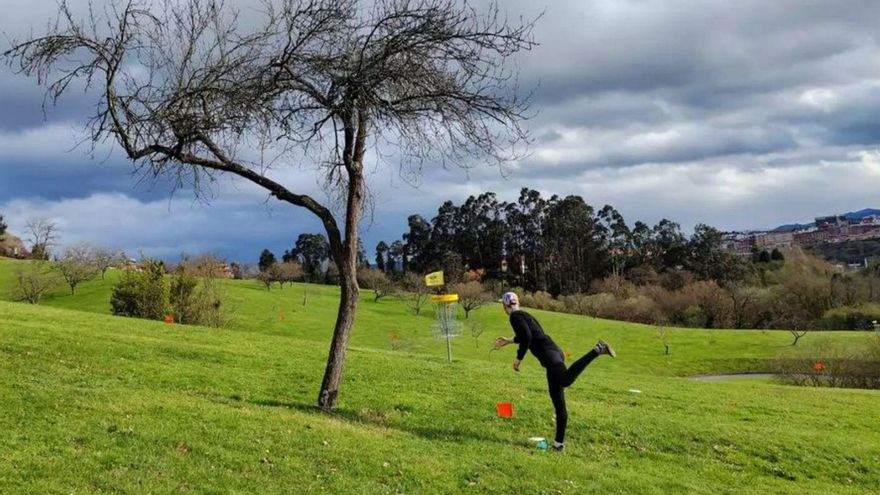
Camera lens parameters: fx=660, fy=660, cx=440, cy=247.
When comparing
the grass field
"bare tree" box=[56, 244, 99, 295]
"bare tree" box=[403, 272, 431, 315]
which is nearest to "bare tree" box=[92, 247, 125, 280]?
"bare tree" box=[56, 244, 99, 295]

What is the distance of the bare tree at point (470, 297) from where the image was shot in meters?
84.5

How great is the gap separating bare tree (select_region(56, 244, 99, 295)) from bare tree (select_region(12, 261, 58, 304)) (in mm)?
1396

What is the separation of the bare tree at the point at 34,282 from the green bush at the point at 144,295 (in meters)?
23.0

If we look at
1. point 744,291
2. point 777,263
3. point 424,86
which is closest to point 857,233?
point 777,263

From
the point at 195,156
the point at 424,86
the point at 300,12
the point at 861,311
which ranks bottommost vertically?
the point at 861,311

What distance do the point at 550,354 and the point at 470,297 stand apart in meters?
76.4

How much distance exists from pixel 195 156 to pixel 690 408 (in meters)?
13.0

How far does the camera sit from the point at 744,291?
8819 cm

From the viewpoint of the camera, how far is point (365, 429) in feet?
33.6

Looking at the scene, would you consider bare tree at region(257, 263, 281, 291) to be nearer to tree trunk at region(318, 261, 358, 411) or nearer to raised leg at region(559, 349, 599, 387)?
tree trunk at region(318, 261, 358, 411)

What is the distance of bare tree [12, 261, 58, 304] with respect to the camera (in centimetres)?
6656

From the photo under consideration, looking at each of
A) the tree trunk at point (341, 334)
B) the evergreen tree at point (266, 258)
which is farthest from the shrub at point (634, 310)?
the tree trunk at point (341, 334)

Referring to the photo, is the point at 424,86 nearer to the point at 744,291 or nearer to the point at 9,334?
the point at 9,334

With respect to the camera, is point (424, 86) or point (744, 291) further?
point (744, 291)
